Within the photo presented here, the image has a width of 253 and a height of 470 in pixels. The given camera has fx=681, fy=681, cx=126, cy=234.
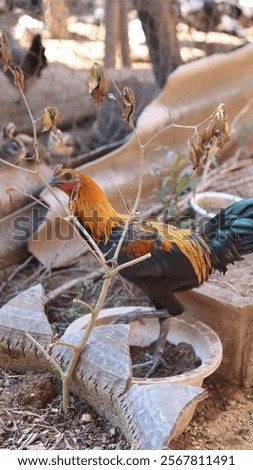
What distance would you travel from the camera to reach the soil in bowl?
86.0 inches

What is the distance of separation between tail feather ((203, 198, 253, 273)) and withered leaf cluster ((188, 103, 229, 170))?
1.77ft

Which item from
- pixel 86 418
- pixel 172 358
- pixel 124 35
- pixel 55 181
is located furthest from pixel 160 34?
pixel 86 418

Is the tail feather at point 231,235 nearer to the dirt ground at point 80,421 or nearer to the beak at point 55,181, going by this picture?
the dirt ground at point 80,421

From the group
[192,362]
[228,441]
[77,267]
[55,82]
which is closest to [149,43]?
[55,82]

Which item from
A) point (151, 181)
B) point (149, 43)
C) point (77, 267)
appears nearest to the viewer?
point (77, 267)

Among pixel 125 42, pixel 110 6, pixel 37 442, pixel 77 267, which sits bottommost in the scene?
pixel 77 267

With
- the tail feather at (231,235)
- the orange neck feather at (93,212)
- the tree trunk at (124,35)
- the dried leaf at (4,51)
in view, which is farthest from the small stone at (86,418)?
the tree trunk at (124,35)

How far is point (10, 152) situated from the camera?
125 inches

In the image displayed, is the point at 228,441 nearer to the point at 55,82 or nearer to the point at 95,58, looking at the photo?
the point at 55,82

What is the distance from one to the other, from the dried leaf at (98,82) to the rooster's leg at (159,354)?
0.95 metres

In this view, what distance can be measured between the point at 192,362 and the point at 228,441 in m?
0.28

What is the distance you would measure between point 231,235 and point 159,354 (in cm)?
45

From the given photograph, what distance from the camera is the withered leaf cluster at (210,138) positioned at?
1581mm

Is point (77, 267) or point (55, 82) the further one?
point (55, 82)
